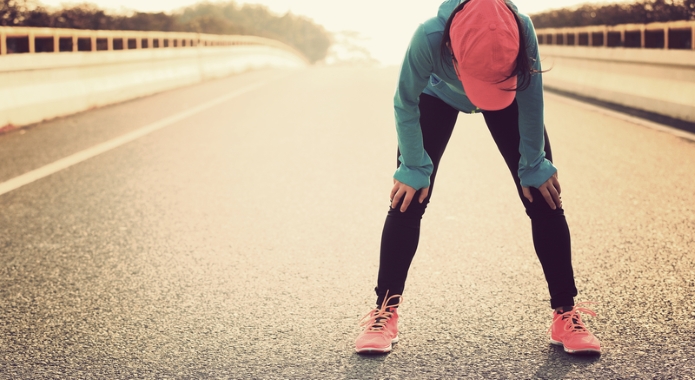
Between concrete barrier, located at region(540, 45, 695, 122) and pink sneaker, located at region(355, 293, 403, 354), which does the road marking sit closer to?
pink sneaker, located at region(355, 293, 403, 354)

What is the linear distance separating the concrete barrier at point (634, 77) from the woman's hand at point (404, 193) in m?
7.32

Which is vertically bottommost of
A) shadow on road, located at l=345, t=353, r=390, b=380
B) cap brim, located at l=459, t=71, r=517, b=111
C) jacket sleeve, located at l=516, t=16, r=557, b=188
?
shadow on road, located at l=345, t=353, r=390, b=380

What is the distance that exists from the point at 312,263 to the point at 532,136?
6.15 feet

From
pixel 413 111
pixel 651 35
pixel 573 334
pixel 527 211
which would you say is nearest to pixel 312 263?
pixel 527 211

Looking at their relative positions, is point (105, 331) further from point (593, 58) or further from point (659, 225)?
point (593, 58)

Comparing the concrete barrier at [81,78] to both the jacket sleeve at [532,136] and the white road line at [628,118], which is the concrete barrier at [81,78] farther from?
the jacket sleeve at [532,136]

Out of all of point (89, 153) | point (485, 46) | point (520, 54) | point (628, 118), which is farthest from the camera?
point (628, 118)

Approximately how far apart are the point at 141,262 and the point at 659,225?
10.8ft

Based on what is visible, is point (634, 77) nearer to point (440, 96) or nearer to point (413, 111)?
point (440, 96)

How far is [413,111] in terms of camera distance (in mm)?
3346

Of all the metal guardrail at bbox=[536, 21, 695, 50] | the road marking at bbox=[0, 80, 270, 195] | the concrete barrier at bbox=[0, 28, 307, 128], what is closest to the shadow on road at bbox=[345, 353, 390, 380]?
the road marking at bbox=[0, 80, 270, 195]

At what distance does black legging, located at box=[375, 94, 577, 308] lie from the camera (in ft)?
11.6

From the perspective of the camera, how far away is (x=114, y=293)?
170 inches

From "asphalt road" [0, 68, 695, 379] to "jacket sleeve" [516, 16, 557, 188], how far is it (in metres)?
0.70
